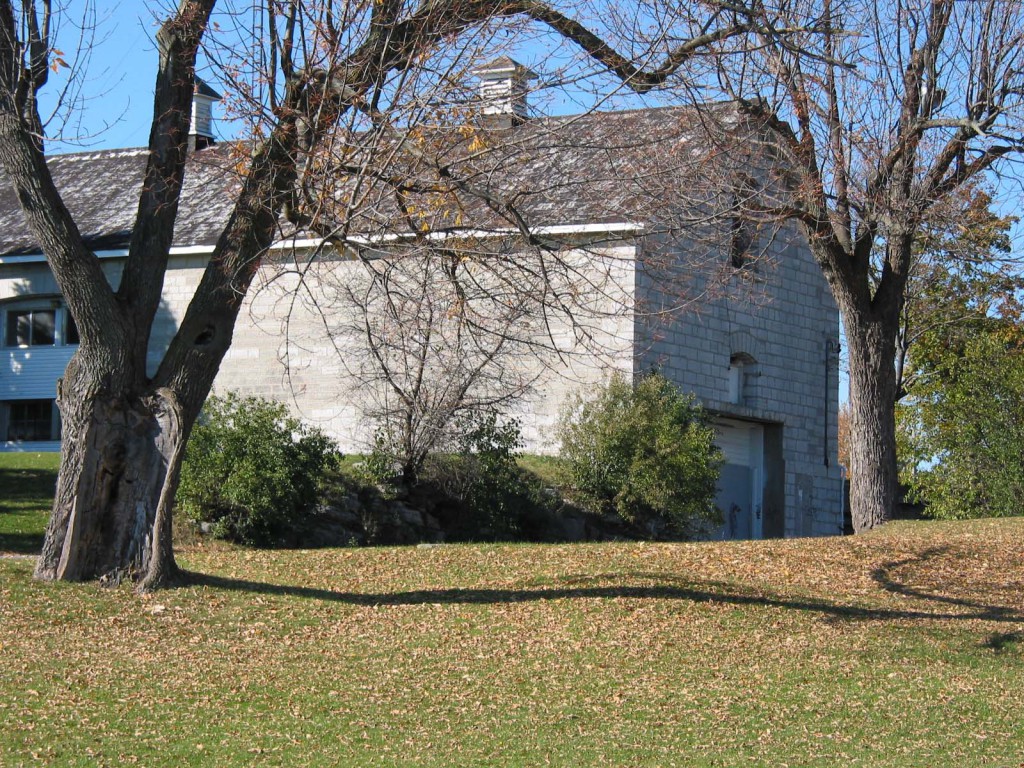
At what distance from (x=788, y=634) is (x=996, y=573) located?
4.26 m

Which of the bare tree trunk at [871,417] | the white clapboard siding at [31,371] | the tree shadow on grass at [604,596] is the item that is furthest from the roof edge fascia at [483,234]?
the white clapboard siding at [31,371]

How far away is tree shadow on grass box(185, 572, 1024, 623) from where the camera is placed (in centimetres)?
1207

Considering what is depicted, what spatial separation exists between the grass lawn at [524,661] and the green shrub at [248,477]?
2227mm

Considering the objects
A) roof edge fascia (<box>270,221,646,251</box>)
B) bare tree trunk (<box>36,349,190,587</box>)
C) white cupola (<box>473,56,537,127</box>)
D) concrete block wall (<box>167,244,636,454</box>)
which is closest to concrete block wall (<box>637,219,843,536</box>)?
concrete block wall (<box>167,244,636,454</box>)

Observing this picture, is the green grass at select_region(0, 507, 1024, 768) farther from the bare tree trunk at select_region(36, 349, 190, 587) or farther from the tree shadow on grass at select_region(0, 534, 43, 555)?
the tree shadow on grass at select_region(0, 534, 43, 555)

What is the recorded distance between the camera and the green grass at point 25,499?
53.6 ft

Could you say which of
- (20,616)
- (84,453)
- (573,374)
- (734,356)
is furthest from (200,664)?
(734,356)

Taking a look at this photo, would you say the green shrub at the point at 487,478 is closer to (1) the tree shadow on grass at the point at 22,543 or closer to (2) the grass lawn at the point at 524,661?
(2) the grass lawn at the point at 524,661

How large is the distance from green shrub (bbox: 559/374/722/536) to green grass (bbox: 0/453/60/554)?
799 cm

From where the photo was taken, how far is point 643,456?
19625mm

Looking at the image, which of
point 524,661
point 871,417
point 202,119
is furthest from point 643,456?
point 202,119

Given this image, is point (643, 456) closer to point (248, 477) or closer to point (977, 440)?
point (248, 477)

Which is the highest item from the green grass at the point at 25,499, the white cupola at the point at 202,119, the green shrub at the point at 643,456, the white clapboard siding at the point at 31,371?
the white cupola at the point at 202,119

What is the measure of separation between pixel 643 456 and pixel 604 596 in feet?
24.9
